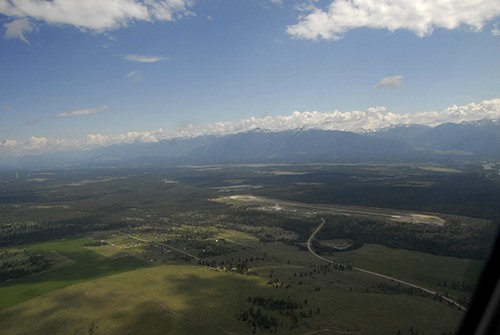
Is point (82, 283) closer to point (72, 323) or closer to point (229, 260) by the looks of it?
point (72, 323)

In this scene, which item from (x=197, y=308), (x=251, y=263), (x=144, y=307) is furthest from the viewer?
(x=251, y=263)

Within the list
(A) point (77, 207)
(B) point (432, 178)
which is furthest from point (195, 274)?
(B) point (432, 178)

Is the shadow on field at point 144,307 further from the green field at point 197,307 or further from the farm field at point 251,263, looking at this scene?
the farm field at point 251,263

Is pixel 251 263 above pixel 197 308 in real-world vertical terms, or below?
below

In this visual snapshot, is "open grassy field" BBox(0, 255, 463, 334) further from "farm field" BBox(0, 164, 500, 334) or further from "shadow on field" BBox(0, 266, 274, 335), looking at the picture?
"farm field" BBox(0, 164, 500, 334)

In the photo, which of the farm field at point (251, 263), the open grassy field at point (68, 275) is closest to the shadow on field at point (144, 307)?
the farm field at point (251, 263)

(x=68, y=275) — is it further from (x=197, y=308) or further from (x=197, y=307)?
(x=197, y=308)

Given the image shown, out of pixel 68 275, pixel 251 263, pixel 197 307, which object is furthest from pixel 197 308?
pixel 68 275

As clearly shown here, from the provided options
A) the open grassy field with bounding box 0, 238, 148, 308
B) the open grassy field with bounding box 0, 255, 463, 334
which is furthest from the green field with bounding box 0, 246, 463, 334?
the open grassy field with bounding box 0, 238, 148, 308
